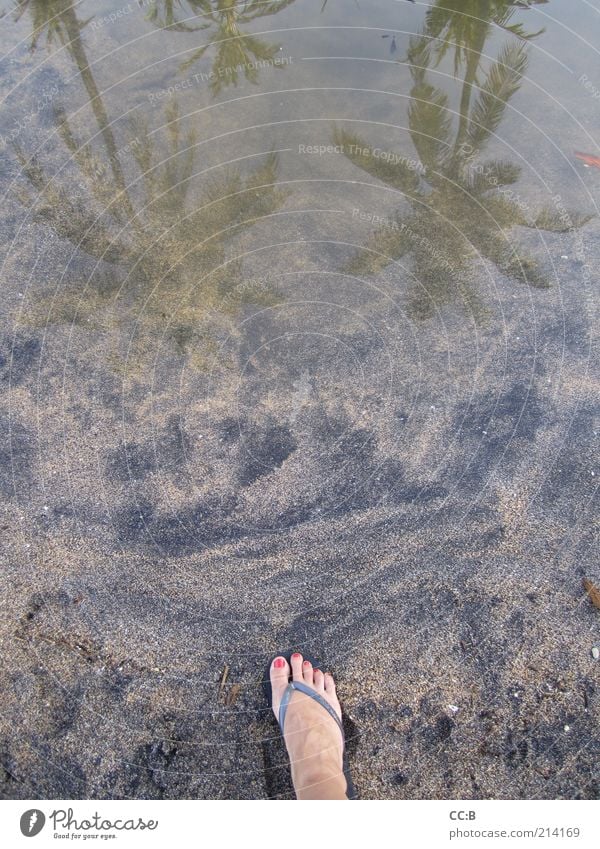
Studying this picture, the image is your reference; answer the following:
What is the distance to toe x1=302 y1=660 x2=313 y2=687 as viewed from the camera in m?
3.83

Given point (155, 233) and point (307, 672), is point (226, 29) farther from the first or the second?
point (307, 672)

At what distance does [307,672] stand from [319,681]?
0.10 meters

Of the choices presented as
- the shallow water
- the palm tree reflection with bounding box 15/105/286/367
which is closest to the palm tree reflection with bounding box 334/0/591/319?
the shallow water

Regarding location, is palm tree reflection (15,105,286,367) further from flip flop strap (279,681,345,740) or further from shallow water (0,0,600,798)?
flip flop strap (279,681,345,740)

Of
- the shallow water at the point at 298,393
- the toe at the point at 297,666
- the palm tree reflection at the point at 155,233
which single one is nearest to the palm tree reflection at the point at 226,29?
the shallow water at the point at 298,393

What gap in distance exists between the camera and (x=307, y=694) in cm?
373

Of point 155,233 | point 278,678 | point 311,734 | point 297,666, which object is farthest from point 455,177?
point 311,734

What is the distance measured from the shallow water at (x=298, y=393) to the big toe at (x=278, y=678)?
0.39 feet

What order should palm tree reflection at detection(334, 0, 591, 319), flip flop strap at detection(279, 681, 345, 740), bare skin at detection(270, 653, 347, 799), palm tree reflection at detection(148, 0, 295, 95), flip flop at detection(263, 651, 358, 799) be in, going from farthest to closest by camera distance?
palm tree reflection at detection(148, 0, 295, 95) < palm tree reflection at detection(334, 0, 591, 319) < flip flop strap at detection(279, 681, 345, 740) < flip flop at detection(263, 651, 358, 799) < bare skin at detection(270, 653, 347, 799)

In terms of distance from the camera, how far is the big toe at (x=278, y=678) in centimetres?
381

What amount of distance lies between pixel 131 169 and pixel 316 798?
6457 mm
